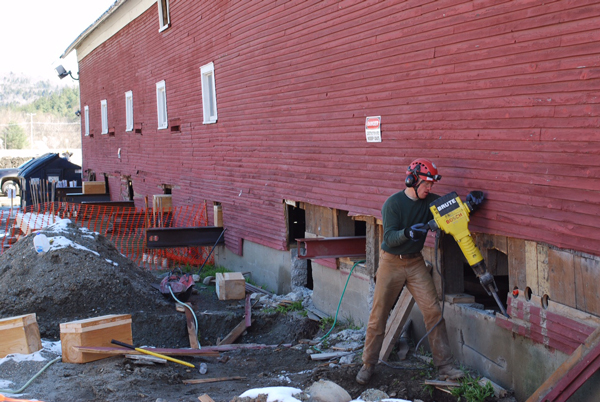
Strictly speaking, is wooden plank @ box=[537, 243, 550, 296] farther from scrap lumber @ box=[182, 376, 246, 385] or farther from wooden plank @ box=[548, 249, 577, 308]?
scrap lumber @ box=[182, 376, 246, 385]

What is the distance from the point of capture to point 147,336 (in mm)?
9586

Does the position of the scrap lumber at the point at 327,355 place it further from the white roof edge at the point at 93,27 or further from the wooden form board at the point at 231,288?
the white roof edge at the point at 93,27

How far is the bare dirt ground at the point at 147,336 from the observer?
644cm

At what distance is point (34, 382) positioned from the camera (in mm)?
6738

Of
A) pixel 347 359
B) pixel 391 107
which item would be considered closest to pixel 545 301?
pixel 347 359

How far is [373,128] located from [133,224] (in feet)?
42.1

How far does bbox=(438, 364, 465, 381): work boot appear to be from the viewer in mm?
6148

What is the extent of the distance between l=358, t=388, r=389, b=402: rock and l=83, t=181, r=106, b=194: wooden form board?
68.2ft

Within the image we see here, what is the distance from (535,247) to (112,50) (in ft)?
68.0

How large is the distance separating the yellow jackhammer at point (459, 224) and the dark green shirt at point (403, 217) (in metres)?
0.23

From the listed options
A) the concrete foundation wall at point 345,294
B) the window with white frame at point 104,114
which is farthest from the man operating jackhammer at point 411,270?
the window with white frame at point 104,114

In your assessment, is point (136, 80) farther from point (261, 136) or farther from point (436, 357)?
point (436, 357)

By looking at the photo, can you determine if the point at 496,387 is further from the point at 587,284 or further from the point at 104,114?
→ the point at 104,114

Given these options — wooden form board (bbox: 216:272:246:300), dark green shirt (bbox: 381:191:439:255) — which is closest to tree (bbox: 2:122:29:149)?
wooden form board (bbox: 216:272:246:300)
